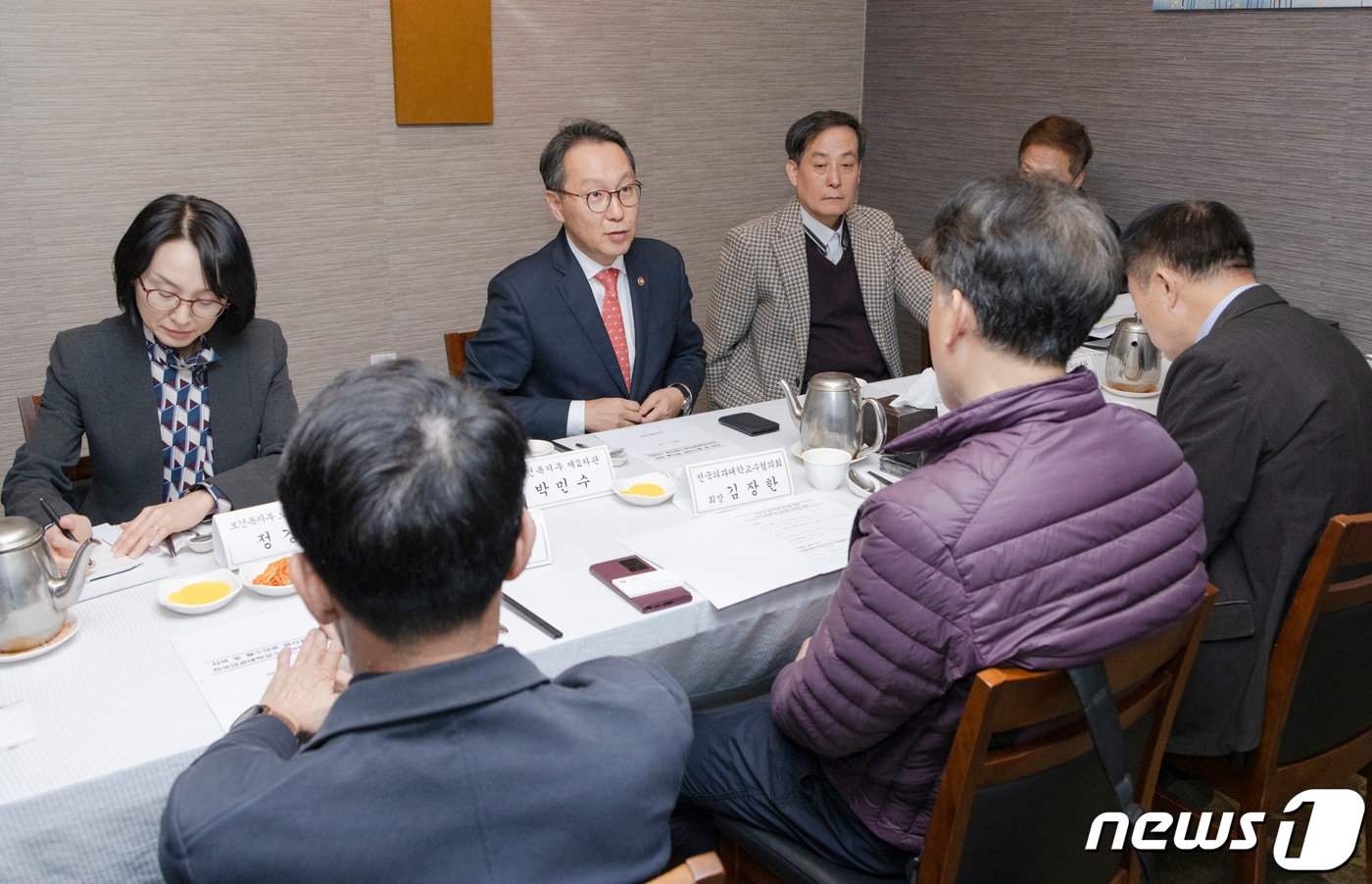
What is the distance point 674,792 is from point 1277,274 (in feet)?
11.0

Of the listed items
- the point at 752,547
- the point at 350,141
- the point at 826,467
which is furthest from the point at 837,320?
the point at 350,141

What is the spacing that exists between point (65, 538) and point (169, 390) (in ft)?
1.86

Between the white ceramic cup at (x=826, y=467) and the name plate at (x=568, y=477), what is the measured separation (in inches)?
14.9

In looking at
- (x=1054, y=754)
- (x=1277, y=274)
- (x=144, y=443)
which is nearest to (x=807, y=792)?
(x=1054, y=754)

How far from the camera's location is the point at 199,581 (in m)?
1.67

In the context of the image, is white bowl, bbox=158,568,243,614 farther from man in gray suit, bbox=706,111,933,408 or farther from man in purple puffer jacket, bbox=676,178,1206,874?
man in gray suit, bbox=706,111,933,408

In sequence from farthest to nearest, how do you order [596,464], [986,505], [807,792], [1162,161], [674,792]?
[1162,161] < [596,464] < [807,792] < [986,505] < [674,792]

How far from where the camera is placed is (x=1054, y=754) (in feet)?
4.17

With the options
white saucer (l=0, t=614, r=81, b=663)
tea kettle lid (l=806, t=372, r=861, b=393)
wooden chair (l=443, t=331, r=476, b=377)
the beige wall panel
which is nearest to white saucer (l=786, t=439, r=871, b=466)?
tea kettle lid (l=806, t=372, r=861, b=393)

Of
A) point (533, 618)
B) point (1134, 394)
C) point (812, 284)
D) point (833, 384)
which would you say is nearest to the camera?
point (533, 618)

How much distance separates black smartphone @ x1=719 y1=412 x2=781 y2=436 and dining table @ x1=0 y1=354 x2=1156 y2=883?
30 centimetres

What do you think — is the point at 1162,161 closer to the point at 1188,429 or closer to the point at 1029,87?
the point at 1029,87

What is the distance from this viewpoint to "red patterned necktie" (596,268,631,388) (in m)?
2.88

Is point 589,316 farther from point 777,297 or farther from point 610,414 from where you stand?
point 777,297
